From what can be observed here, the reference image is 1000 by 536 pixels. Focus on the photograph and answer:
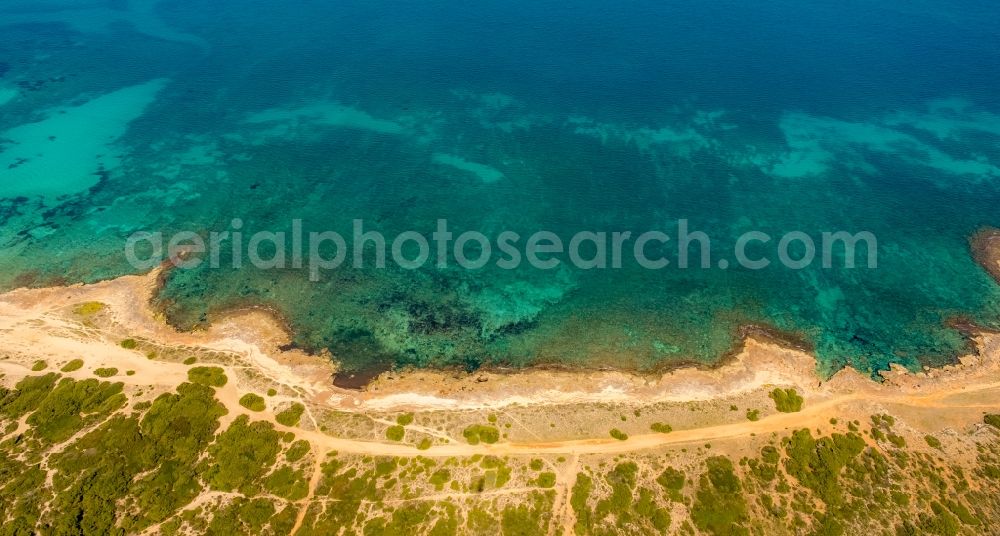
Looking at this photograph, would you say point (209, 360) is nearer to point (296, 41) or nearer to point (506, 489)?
point (506, 489)

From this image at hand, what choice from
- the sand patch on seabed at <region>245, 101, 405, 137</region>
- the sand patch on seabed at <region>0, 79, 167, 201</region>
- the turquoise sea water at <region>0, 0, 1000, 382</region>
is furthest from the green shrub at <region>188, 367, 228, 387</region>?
the sand patch on seabed at <region>245, 101, 405, 137</region>

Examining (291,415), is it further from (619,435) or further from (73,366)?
(619,435)

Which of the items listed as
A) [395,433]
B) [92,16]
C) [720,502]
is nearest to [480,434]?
[395,433]

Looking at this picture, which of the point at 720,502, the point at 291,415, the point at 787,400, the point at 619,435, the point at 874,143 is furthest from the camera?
the point at 874,143

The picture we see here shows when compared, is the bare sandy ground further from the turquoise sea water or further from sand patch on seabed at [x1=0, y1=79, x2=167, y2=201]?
sand patch on seabed at [x1=0, y1=79, x2=167, y2=201]

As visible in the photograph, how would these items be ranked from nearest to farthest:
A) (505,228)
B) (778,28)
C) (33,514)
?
(33,514) → (505,228) → (778,28)

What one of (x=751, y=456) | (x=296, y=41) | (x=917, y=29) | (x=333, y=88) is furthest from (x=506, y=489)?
(x=917, y=29)
